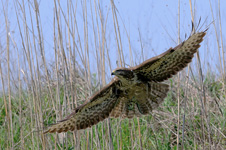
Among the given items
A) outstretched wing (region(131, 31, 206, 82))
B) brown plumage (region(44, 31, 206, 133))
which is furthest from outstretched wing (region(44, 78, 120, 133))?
outstretched wing (region(131, 31, 206, 82))

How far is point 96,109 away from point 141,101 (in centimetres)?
36

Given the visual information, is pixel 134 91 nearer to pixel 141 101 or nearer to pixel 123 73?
pixel 141 101

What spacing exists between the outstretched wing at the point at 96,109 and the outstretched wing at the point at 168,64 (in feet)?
0.74

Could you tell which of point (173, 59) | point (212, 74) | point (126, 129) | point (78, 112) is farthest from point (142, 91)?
point (212, 74)

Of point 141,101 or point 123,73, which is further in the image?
point 141,101

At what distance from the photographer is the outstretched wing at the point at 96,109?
2544 millimetres

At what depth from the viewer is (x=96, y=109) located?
8.71ft

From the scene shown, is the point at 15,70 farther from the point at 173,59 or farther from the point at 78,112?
the point at 173,59

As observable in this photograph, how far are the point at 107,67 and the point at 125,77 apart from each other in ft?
1.53

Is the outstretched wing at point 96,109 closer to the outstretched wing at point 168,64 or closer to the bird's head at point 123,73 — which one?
the bird's head at point 123,73

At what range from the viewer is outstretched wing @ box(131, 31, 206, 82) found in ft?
8.32

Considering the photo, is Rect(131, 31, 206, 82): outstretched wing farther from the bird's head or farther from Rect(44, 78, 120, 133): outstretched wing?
Rect(44, 78, 120, 133): outstretched wing

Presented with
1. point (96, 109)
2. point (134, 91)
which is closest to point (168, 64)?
point (134, 91)

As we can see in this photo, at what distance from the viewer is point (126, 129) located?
3.82 meters
